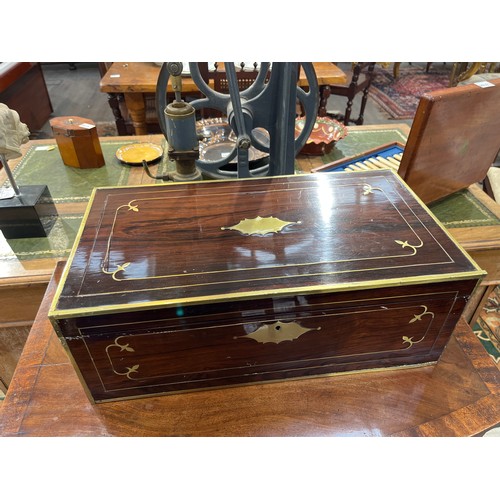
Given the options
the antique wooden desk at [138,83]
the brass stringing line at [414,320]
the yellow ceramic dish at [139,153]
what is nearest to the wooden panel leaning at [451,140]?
the brass stringing line at [414,320]

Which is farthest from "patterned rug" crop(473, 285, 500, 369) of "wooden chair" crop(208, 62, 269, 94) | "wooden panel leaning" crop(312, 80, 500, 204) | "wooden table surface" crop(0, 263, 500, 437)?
"wooden chair" crop(208, 62, 269, 94)

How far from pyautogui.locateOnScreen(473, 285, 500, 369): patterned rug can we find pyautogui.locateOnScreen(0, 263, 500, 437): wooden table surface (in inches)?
39.7

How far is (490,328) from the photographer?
71.8 inches

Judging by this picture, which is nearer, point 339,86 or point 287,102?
point 287,102

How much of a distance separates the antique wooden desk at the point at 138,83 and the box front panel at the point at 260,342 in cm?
198

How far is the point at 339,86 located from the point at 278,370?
2589 millimetres

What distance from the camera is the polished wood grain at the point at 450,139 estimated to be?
3.39ft

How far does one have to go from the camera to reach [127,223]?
0.88 meters

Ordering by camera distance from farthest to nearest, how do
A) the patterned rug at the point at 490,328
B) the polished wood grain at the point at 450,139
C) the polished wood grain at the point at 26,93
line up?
the polished wood grain at the point at 26,93 < the patterned rug at the point at 490,328 < the polished wood grain at the point at 450,139

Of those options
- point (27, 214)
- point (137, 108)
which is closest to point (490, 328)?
point (27, 214)

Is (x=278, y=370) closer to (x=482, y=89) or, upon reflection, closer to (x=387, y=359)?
(x=387, y=359)

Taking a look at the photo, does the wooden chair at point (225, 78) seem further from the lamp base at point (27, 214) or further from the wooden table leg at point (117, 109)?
the lamp base at point (27, 214)

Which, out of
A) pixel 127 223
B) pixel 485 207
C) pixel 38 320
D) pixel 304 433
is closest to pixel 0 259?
pixel 38 320

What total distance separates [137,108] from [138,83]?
0.16 metres
